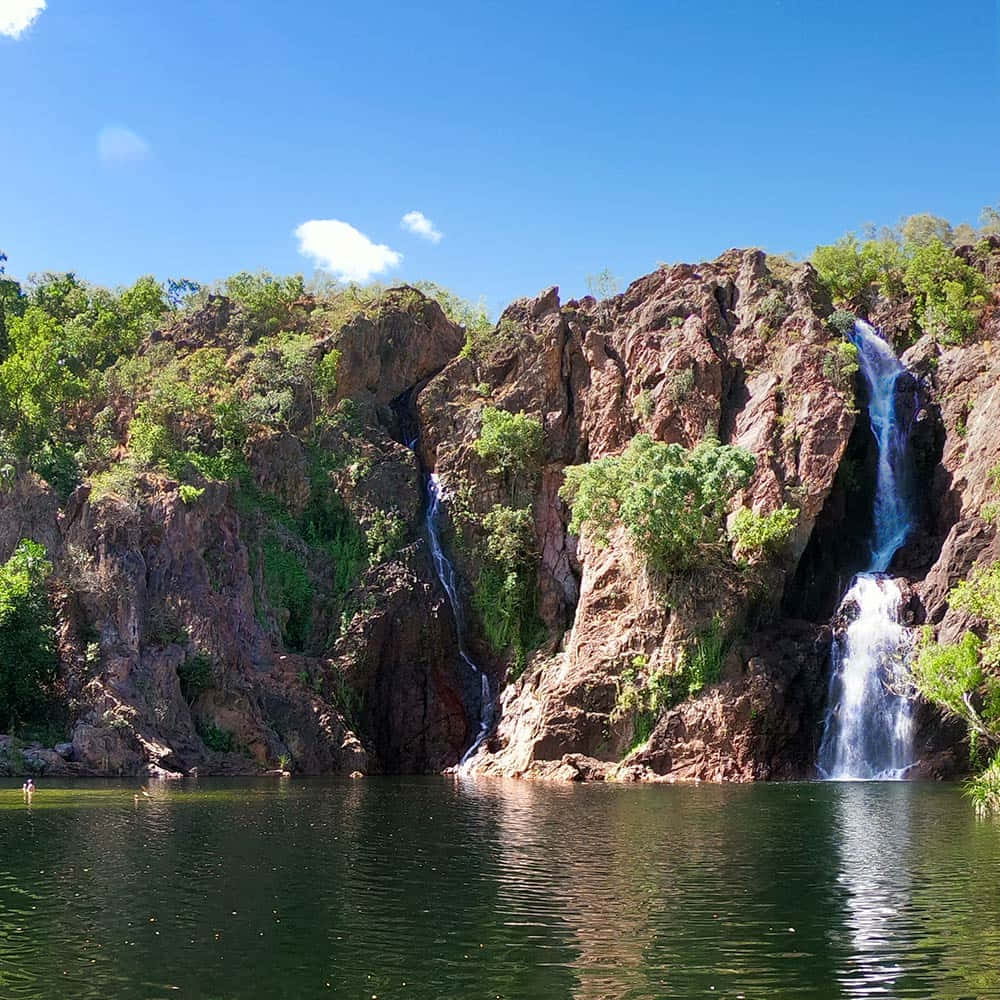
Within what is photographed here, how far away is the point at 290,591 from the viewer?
259 ft

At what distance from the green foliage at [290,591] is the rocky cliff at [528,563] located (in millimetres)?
158

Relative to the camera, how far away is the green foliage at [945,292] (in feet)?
269

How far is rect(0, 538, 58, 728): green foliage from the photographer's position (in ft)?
213

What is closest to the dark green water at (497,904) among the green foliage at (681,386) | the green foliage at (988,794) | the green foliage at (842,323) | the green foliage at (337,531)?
the green foliage at (988,794)

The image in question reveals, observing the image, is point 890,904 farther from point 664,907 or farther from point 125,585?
point 125,585

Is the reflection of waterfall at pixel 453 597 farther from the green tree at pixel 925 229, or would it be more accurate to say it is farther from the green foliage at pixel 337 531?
the green tree at pixel 925 229

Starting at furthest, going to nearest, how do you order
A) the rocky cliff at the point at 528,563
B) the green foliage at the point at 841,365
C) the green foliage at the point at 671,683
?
the green foliage at the point at 841,365, the green foliage at the point at 671,683, the rocky cliff at the point at 528,563

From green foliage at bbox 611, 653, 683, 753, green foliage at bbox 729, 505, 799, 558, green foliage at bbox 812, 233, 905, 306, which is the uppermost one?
green foliage at bbox 812, 233, 905, 306

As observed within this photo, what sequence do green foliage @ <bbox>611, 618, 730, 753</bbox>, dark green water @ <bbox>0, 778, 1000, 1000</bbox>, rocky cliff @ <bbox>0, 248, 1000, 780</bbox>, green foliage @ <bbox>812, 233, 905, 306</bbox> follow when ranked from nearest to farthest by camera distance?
dark green water @ <bbox>0, 778, 1000, 1000</bbox>, rocky cliff @ <bbox>0, 248, 1000, 780</bbox>, green foliage @ <bbox>611, 618, 730, 753</bbox>, green foliage @ <bbox>812, 233, 905, 306</bbox>

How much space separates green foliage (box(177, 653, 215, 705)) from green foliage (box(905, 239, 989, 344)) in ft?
174

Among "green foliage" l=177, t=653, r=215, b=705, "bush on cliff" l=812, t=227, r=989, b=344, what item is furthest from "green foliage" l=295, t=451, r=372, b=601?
"bush on cliff" l=812, t=227, r=989, b=344

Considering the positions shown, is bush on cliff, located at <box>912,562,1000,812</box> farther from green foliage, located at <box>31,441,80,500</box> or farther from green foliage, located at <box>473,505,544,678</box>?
green foliage, located at <box>31,441,80,500</box>

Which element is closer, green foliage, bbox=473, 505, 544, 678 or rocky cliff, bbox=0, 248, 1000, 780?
rocky cliff, bbox=0, 248, 1000, 780

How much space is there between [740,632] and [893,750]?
403 inches
